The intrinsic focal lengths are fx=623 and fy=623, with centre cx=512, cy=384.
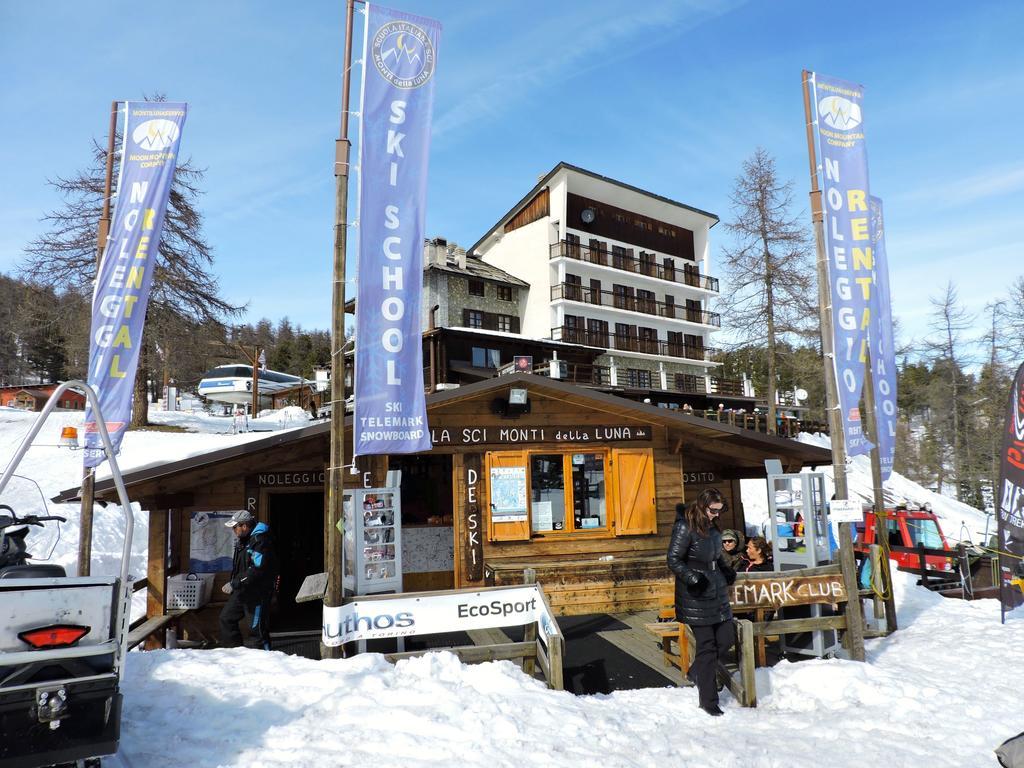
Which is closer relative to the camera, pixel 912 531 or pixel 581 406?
pixel 581 406

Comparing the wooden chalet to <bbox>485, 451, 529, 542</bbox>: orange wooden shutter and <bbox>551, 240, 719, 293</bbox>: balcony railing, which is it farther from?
<bbox>551, 240, 719, 293</bbox>: balcony railing

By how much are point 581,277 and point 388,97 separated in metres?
35.9

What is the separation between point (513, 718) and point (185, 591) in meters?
6.09

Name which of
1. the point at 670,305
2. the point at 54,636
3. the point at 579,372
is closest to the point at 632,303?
the point at 670,305

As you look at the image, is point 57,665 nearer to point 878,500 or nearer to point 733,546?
point 733,546

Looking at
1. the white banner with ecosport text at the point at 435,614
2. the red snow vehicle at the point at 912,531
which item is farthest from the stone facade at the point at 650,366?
the white banner with ecosport text at the point at 435,614

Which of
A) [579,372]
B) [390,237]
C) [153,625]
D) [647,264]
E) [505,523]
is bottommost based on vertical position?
[153,625]

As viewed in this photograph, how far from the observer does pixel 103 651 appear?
140 inches

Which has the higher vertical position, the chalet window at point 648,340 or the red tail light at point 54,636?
the chalet window at point 648,340

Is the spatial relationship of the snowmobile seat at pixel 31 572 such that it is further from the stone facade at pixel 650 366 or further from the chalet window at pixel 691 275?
the chalet window at pixel 691 275

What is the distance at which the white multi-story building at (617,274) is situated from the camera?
40.2 metres

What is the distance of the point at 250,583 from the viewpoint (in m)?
6.92

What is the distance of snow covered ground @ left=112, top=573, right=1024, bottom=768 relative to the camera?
4434 millimetres

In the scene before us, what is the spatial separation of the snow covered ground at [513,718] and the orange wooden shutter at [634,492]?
411cm
